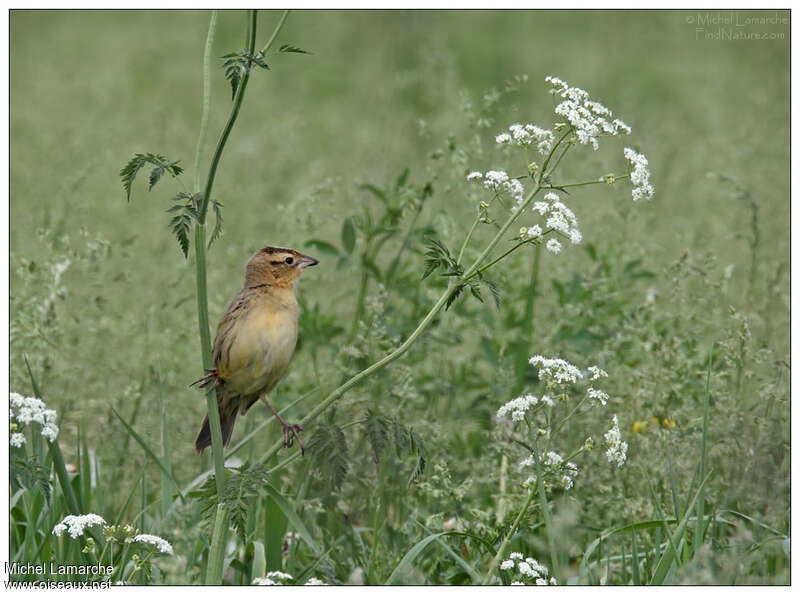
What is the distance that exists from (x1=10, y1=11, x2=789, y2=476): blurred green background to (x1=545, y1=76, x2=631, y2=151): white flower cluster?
1.01 meters

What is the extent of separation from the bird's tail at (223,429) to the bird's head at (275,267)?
431 mm

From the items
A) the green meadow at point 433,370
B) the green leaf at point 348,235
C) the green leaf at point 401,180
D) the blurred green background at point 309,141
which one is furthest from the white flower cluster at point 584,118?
the green leaf at point 348,235

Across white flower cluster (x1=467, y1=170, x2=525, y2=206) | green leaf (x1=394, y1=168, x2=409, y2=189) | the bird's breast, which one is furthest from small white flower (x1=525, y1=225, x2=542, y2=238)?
green leaf (x1=394, y1=168, x2=409, y2=189)

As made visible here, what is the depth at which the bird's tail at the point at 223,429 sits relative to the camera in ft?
11.4

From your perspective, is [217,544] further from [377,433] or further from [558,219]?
[558,219]

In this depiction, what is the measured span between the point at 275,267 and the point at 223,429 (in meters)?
0.60

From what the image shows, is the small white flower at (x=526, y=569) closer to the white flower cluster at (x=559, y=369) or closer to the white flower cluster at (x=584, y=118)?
the white flower cluster at (x=559, y=369)

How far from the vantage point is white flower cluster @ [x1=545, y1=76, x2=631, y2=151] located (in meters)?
2.84

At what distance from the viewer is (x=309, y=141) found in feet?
31.2

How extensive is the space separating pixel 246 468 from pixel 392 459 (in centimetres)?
124

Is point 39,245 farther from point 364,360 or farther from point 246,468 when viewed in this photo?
point 246,468

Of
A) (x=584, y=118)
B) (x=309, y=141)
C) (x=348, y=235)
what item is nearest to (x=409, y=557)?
(x=584, y=118)

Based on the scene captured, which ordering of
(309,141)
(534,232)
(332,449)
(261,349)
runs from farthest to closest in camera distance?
(309,141) → (261,349) → (332,449) → (534,232)

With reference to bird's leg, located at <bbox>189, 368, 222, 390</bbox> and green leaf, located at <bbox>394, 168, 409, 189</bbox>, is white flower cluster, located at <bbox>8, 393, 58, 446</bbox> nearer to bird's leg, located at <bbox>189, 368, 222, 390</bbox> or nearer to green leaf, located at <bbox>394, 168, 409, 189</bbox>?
bird's leg, located at <bbox>189, 368, 222, 390</bbox>
